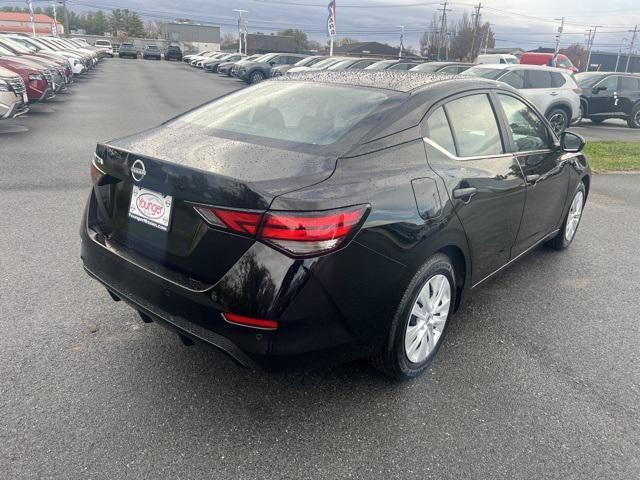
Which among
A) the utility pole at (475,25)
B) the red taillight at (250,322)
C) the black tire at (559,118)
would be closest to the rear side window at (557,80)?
the black tire at (559,118)

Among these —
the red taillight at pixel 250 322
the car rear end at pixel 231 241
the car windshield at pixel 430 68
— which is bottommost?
the red taillight at pixel 250 322

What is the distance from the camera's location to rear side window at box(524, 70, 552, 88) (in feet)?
43.2

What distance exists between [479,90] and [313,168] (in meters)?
1.66

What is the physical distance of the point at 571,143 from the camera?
435 cm

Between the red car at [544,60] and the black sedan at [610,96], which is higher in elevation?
the red car at [544,60]

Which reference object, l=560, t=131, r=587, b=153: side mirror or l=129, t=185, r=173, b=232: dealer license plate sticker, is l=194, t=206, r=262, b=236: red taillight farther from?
l=560, t=131, r=587, b=153: side mirror

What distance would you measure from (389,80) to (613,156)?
29.4 ft

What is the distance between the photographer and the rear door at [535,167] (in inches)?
147

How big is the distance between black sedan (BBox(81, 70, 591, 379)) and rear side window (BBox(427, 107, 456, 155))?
0.04 ft

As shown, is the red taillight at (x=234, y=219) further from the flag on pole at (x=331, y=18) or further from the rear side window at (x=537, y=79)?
the flag on pole at (x=331, y=18)

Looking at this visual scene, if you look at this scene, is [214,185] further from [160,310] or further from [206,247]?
[160,310]

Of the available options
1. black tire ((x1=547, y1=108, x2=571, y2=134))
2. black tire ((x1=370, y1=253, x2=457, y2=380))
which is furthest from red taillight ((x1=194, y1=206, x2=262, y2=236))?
black tire ((x1=547, y1=108, x2=571, y2=134))

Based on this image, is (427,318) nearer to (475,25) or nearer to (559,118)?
(559,118)

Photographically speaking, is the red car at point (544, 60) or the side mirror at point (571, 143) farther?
the red car at point (544, 60)
